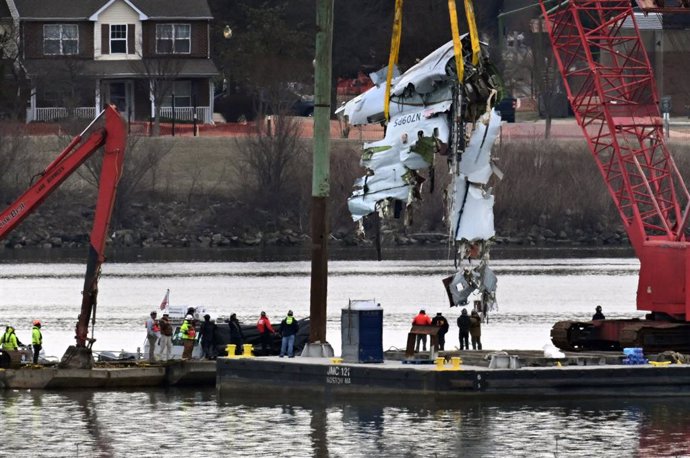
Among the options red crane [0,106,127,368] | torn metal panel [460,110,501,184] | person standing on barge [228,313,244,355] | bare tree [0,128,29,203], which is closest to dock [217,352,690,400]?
person standing on barge [228,313,244,355]

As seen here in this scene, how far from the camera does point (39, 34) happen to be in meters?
134

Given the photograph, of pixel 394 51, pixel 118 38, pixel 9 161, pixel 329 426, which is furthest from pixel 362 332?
pixel 118 38

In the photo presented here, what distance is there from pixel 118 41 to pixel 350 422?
303ft

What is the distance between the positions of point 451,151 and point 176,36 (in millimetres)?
88437

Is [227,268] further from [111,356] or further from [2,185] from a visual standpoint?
[111,356]

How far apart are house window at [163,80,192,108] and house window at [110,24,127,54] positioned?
4.62 meters

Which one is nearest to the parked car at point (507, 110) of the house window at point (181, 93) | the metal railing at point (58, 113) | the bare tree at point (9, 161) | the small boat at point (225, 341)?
the house window at point (181, 93)

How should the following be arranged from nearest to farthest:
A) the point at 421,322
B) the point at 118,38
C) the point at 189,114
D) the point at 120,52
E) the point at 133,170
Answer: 1. the point at 421,322
2. the point at 133,170
3. the point at 189,114
4. the point at 120,52
5. the point at 118,38

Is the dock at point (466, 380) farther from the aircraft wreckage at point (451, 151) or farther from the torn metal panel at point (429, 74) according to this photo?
the torn metal panel at point (429, 74)

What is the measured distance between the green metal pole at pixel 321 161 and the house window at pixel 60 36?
3409 inches

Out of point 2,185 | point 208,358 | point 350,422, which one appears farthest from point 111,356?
point 2,185

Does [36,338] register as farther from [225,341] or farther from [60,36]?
[60,36]

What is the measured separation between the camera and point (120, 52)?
443 feet

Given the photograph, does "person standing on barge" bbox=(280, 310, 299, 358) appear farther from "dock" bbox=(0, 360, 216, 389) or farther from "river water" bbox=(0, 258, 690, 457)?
"river water" bbox=(0, 258, 690, 457)
